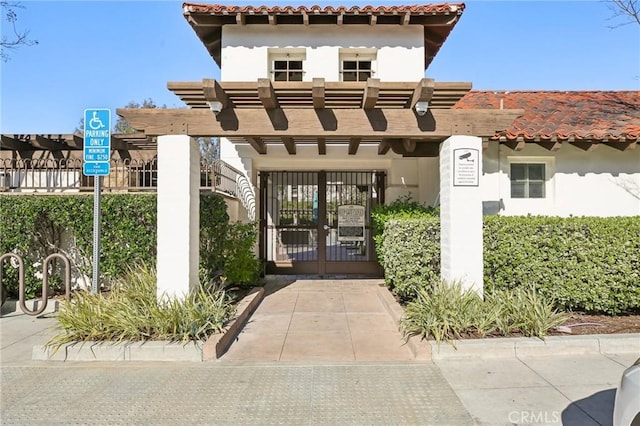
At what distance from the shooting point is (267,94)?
508 cm

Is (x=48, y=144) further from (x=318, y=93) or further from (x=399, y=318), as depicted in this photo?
(x=399, y=318)

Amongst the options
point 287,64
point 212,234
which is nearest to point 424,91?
point 212,234

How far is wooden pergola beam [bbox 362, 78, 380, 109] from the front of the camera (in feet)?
16.4

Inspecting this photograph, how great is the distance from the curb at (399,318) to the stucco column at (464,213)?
1.01 metres

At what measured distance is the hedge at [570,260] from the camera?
18.5ft

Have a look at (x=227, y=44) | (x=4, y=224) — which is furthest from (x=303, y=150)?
(x=4, y=224)

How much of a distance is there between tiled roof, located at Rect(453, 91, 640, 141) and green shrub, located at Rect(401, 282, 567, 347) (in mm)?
3541

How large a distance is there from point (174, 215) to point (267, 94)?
212 cm

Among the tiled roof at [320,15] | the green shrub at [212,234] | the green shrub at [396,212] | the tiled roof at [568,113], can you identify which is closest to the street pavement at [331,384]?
the green shrub at [212,234]

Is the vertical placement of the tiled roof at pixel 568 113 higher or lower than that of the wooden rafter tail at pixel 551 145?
higher

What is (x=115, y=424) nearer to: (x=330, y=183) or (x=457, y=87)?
(x=457, y=87)

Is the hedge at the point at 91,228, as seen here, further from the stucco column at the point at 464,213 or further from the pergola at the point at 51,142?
the stucco column at the point at 464,213

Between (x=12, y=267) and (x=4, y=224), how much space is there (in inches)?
31.1

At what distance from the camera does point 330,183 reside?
9914 mm
